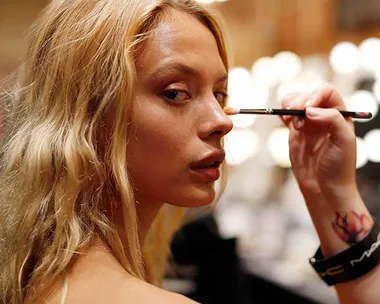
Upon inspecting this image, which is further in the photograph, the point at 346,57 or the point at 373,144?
the point at 346,57

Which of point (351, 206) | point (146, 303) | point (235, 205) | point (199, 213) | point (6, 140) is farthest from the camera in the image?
point (235, 205)

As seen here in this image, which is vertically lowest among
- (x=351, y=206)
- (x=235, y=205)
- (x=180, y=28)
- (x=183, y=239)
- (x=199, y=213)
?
(x=235, y=205)

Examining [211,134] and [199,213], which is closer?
[211,134]

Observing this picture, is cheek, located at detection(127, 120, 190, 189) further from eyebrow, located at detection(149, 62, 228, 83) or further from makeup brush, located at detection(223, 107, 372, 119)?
makeup brush, located at detection(223, 107, 372, 119)

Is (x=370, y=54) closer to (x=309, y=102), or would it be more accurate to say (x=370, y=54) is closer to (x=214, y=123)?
(x=309, y=102)

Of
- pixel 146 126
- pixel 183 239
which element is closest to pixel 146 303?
pixel 146 126

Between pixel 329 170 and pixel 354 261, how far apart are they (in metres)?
0.19

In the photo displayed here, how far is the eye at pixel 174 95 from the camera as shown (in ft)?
3.33

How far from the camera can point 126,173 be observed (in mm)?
993

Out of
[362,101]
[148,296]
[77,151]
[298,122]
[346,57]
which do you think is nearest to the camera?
[148,296]

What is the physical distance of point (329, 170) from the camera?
1286 mm

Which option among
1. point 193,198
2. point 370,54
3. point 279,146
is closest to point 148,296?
point 193,198

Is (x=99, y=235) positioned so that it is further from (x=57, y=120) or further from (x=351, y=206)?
(x=351, y=206)

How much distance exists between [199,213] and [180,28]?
1.19 meters
